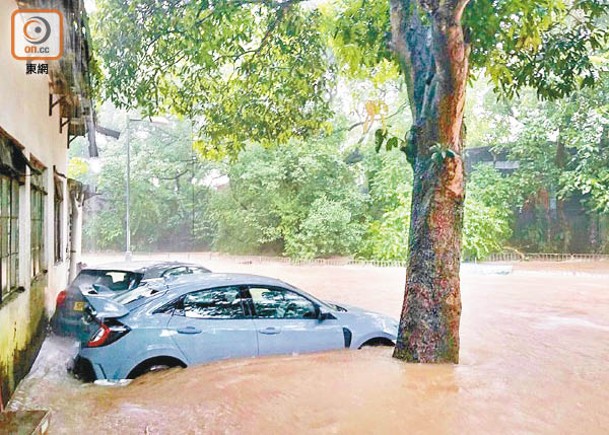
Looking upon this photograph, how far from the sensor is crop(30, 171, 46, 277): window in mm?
6457

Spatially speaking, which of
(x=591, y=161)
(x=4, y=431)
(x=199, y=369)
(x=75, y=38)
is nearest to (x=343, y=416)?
(x=199, y=369)

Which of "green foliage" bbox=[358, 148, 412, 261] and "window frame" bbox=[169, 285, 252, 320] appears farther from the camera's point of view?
"green foliage" bbox=[358, 148, 412, 261]

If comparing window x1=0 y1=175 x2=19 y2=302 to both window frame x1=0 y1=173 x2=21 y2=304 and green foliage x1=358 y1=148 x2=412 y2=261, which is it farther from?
green foliage x1=358 y1=148 x2=412 y2=261

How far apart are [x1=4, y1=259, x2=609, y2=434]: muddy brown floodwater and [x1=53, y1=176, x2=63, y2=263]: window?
9.85 feet

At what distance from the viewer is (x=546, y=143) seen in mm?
18891

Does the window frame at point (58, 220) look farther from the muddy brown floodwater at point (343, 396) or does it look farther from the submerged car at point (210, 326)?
the submerged car at point (210, 326)

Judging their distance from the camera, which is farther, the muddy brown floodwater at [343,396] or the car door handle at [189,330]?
the car door handle at [189,330]

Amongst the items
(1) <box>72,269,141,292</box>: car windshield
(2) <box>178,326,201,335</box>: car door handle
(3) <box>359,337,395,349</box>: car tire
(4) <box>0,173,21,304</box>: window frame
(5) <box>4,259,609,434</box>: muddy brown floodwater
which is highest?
(4) <box>0,173,21,304</box>: window frame

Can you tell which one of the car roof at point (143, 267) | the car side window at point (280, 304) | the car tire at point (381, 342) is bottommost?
the car tire at point (381, 342)

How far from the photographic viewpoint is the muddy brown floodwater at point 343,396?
4133 mm

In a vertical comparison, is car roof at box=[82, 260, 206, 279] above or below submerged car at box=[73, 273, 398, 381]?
above

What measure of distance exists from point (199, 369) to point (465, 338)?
185 inches

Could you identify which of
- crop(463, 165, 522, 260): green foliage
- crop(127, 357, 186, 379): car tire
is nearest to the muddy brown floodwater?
crop(127, 357, 186, 379): car tire

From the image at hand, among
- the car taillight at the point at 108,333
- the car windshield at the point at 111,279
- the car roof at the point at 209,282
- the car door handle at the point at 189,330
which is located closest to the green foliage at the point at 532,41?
the car roof at the point at 209,282
